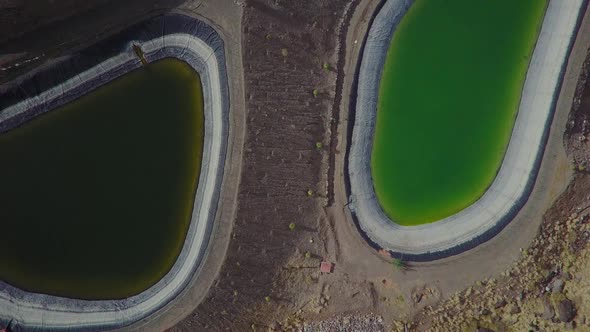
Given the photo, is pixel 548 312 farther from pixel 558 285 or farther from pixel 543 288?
pixel 558 285

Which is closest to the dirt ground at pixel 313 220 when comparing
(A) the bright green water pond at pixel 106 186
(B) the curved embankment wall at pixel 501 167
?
(B) the curved embankment wall at pixel 501 167

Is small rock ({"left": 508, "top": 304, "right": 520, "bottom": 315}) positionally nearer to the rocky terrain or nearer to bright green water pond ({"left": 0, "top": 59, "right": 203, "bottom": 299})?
the rocky terrain

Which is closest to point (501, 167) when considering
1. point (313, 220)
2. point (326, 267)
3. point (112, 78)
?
point (313, 220)

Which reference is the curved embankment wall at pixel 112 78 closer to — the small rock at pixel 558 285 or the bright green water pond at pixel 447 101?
the bright green water pond at pixel 447 101

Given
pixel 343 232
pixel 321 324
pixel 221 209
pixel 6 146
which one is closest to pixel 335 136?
pixel 343 232

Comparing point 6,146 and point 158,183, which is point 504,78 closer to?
point 158,183

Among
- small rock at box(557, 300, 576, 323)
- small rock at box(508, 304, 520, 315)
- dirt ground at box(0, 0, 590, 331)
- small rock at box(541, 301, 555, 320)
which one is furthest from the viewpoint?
dirt ground at box(0, 0, 590, 331)

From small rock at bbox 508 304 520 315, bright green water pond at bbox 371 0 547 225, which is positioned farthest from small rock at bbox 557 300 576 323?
bright green water pond at bbox 371 0 547 225
